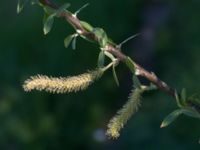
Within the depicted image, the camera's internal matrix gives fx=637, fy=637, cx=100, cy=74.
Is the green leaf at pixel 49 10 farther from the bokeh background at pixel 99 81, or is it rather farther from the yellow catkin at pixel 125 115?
the bokeh background at pixel 99 81

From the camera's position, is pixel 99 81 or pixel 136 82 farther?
pixel 99 81

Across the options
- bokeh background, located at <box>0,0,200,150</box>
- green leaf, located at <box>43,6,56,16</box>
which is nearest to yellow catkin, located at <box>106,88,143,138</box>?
green leaf, located at <box>43,6,56,16</box>

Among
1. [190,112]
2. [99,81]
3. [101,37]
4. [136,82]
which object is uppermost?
[101,37]

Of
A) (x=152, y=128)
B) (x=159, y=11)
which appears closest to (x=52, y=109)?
(x=152, y=128)

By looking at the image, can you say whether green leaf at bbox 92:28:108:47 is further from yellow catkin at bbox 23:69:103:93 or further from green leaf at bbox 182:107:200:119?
green leaf at bbox 182:107:200:119

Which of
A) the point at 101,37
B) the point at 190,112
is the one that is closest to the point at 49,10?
the point at 101,37

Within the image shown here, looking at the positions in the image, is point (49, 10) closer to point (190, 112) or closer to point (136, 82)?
point (136, 82)

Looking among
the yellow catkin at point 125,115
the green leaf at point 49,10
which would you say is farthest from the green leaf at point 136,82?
the green leaf at point 49,10

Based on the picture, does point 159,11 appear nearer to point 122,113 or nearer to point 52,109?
point 52,109

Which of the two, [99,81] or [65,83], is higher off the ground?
[65,83]
